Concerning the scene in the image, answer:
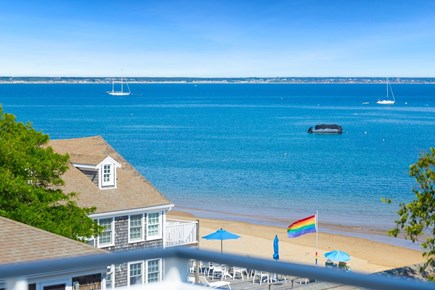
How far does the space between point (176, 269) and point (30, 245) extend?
1124 centimetres

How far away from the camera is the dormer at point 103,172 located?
26797 millimetres

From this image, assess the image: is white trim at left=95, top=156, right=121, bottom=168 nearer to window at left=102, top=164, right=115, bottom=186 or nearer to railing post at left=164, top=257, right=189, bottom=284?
window at left=102, top=164, right=115, bottom=186

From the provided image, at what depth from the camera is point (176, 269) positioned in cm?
420

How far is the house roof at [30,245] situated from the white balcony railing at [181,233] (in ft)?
40.8

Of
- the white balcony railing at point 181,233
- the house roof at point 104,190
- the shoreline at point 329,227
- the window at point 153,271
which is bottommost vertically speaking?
the shoreline at point 329,227

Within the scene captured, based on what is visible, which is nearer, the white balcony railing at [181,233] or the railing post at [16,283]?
the railing post at [16,283]

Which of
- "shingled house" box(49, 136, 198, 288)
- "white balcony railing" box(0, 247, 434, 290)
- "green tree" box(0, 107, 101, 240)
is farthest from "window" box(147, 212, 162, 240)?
"white balcony railing" box(0, 247, 434, 290)

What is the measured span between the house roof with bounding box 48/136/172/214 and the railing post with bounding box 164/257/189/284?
20429 mm

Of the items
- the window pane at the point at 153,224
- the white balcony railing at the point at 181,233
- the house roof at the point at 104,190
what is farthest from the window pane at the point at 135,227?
the white balcony railing at the point at 181,233

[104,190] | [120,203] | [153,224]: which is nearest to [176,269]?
[120,203]

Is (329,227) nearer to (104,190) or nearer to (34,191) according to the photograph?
(104,190)

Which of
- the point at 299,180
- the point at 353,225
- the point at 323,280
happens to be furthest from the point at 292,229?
the point at 299,180

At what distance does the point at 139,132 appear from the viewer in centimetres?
11450

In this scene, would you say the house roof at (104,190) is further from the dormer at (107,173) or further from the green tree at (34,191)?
the green tree at (34,191)
